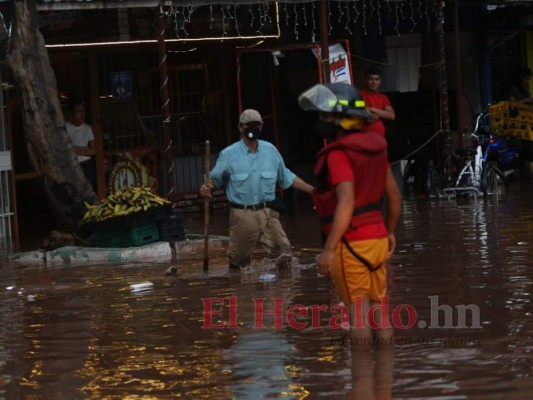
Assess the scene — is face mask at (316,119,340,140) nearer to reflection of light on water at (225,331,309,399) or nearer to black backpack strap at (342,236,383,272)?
black backpack strap at (342,236,383,272)

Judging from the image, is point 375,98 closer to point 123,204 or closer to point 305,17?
point 123,204

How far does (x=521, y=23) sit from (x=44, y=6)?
1107 cm

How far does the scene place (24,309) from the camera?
11164 mm

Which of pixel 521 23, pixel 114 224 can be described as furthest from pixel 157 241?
pixel 521 23

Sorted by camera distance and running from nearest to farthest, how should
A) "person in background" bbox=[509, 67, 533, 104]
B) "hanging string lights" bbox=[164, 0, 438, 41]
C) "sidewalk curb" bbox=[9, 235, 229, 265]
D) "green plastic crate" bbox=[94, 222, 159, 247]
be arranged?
1. "sidewalk curb" bbox=[9, 235, 229, 265]
2. "green plastic crate" bbox=[94, 222, 159, 247]
3. "hanging string lights" bbox=[164, 0, 438, 41]
4. "person in background" bbox=[509, 67, 533, 104]

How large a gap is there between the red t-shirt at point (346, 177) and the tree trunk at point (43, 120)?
8.48 meters

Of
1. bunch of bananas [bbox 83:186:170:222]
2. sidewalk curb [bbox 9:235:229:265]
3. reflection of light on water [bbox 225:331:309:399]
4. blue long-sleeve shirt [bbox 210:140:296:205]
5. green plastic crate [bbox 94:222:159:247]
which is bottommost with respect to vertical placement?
reflection of light on water [bbox 225:331:309:399]

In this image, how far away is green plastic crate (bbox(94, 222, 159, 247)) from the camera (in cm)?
1482

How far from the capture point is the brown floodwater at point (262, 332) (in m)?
7.62

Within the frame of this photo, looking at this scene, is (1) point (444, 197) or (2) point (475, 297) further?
(1) point (444, 197)

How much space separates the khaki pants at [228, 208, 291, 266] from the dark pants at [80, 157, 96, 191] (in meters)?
6.06

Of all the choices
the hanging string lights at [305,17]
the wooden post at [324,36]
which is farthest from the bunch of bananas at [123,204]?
the hanging string lights at [305,17]

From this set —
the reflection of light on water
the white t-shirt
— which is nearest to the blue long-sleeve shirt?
the reflection of light on water

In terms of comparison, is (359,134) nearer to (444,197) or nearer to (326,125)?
(326,125)
